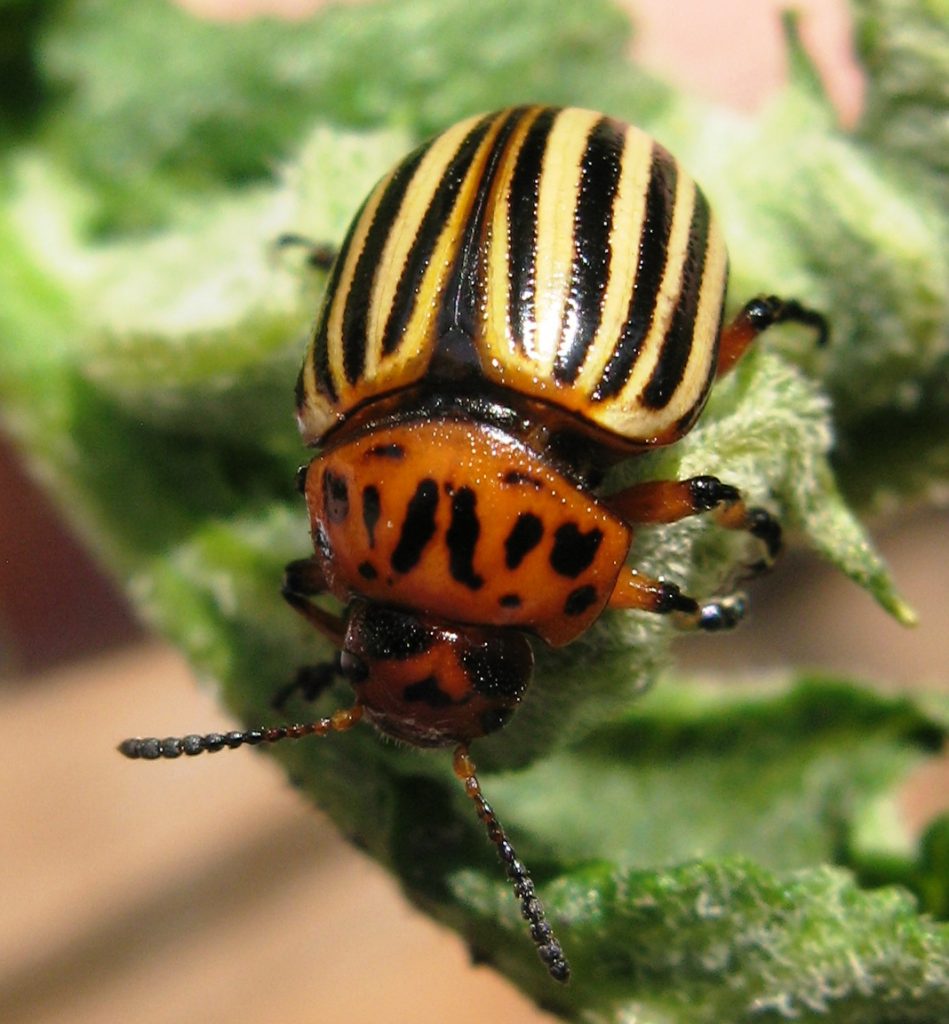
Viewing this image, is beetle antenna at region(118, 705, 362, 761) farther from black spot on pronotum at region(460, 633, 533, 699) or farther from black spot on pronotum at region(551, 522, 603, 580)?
black spot on pronotum at region(551, 522, 603, 580)

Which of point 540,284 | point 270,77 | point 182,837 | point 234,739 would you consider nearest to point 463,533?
point 540,284

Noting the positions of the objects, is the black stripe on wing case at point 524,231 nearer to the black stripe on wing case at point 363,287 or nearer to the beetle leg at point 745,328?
the black stripe on wing case at point 363,287

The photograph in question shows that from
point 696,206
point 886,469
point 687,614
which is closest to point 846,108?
point 886,469

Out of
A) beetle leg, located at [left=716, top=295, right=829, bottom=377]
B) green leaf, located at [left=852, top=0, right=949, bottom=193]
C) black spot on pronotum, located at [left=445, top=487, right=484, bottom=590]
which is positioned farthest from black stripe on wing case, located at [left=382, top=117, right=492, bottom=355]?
green leaf, located at [left=852, top=0, right=949, bottom=193]

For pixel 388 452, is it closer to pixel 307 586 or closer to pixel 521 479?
pixel 521 479

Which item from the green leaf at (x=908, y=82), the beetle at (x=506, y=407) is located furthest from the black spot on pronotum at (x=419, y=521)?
the green leaf at (x=908, y=82)
